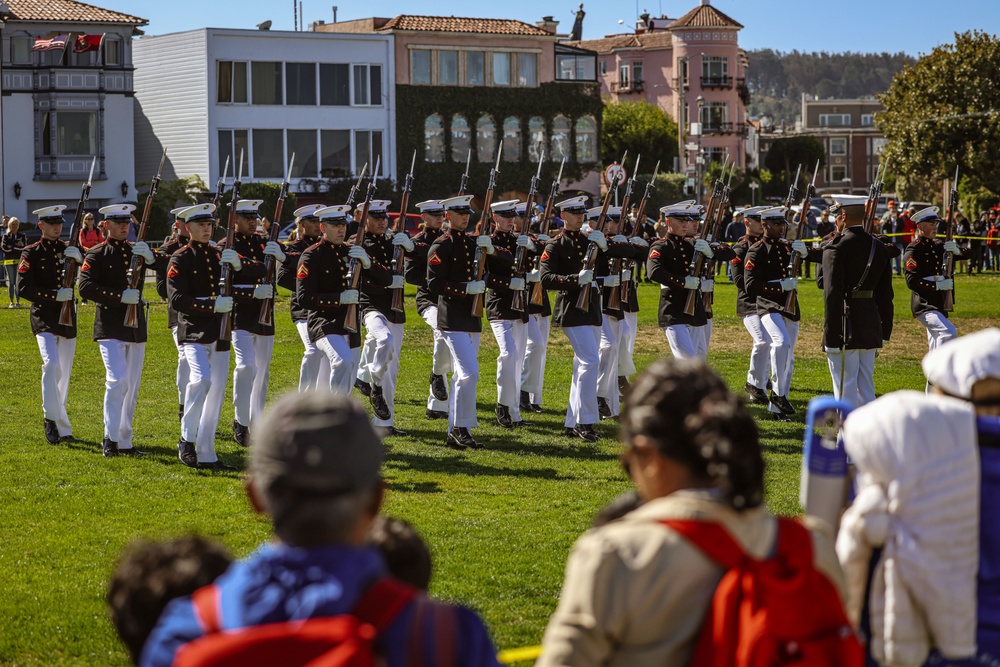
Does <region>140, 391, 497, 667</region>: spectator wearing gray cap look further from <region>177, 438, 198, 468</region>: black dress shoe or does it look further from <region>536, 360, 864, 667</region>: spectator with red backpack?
<region>177, 438, 198, 468</region>: black dress shoe

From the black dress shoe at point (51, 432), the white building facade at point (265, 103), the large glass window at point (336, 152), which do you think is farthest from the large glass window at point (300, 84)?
the black dress shoe at point (51, 432)

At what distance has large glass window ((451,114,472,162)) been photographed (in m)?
59.2

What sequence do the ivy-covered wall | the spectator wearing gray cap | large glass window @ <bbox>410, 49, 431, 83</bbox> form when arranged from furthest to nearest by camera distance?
large glass window @ <bbox>410, 49, 431, 83</bbox> → the ivy-covered wall → the spectator wearing gray cap

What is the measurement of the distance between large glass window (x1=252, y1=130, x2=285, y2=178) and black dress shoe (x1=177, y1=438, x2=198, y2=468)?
Answer: 4286 cm

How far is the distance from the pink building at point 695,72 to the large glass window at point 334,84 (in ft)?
108

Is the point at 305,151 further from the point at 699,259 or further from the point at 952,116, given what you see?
the point at 699,259

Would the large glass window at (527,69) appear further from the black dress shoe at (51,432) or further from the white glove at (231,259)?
the white glove at (231,259)

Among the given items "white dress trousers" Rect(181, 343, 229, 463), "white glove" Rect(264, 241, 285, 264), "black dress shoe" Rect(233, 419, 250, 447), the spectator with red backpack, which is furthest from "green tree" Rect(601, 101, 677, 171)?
the spectator with red backpack

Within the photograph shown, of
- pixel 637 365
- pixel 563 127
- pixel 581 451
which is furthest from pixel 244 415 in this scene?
pixel 563 127

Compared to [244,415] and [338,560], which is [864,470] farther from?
[244,415]

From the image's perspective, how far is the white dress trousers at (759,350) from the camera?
50.2 ft

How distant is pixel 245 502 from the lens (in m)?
10.2

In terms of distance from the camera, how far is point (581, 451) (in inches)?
498

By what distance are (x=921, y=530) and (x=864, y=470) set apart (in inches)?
8.6
